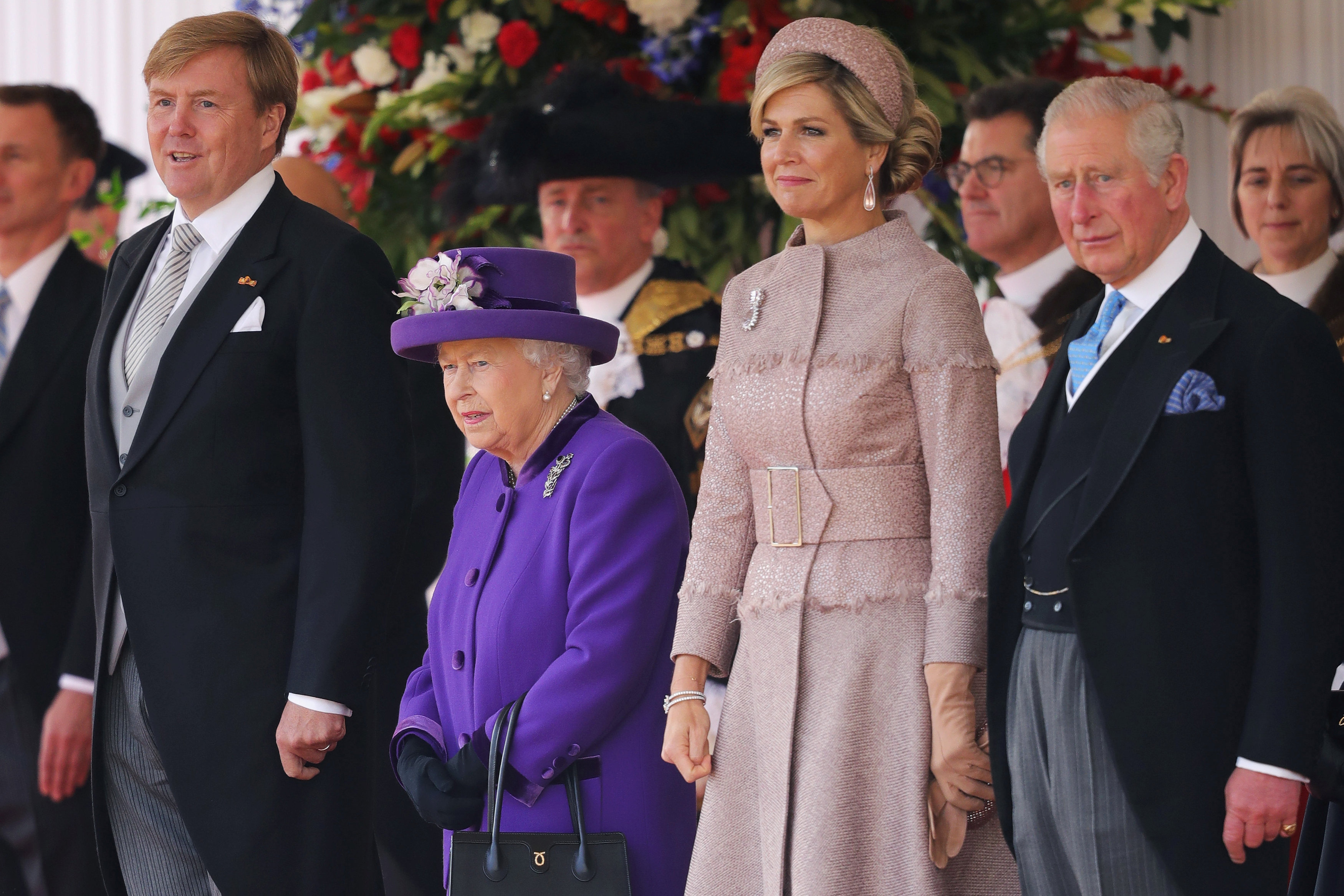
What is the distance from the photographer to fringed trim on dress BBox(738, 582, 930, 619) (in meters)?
2.23

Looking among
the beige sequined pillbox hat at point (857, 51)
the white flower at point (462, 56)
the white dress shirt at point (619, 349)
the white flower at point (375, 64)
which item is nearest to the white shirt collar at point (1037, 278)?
the white dress shirt at point (619, 349)

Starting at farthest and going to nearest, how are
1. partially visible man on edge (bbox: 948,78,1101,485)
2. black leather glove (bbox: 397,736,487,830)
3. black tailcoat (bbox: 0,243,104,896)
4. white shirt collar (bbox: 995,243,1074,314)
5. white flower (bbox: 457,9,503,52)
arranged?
1. white flower (bbox: 457,9,503,52)
2. white shirt collar (bbox: 995,243,1074,314)
3. partially visible man on edge (bbox: 948,78,1101,485)
4. black tailcoat (bbox: 0,243,104,896)
5. black leather glove (bbox: 397,736,487,830)

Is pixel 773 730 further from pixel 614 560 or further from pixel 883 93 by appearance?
pixel 883 93

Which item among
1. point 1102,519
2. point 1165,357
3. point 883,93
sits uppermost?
point 883,93

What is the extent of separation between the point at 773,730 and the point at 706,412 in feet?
4.82

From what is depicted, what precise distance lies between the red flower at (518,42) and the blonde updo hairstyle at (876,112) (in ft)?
4.75

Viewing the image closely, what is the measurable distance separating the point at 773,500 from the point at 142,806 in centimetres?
119

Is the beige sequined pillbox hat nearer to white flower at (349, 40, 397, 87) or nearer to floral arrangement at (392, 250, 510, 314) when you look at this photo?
floral arrangement at (392, 250, 510, 314)

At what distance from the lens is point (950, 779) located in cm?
216

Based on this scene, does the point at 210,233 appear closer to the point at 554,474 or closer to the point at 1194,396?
the point at 554,474

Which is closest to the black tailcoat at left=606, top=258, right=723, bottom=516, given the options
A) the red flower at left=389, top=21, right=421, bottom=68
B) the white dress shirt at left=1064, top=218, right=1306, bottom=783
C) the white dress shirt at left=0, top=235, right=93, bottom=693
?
the red flower at left=389, top=21, right=421, bottom=68

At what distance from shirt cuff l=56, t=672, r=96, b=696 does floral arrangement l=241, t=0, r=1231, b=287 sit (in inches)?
60.6

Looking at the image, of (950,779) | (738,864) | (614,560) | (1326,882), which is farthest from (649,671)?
(1326,882)

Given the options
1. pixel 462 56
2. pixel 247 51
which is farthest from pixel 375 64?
pixel 247 51
